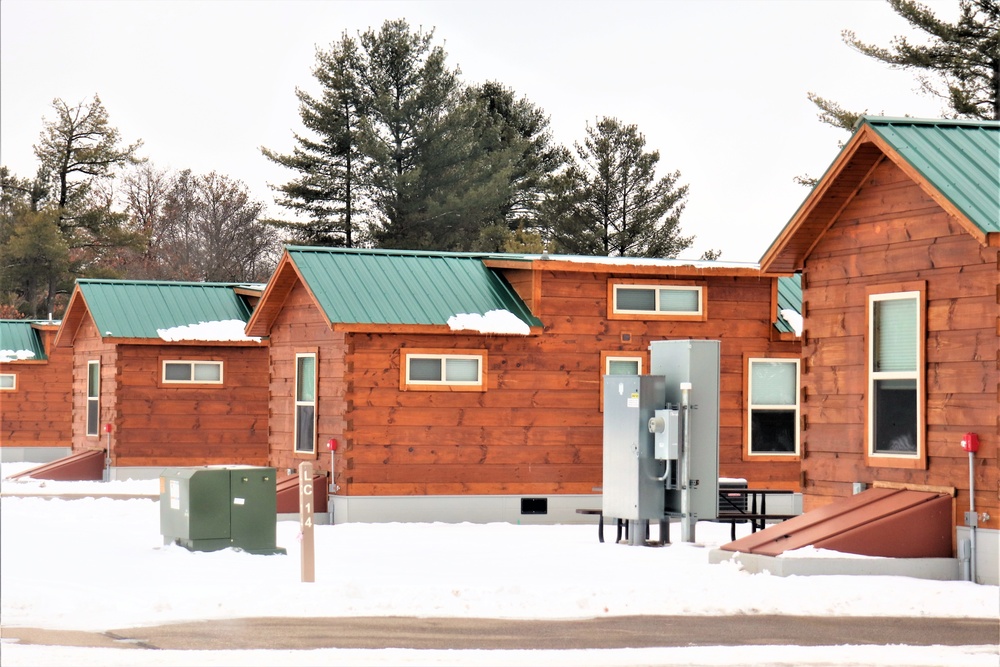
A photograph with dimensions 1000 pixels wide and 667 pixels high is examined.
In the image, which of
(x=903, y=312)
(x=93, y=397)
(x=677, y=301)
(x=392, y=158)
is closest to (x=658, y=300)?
(x=677, y=301)

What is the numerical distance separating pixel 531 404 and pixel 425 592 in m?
9.30

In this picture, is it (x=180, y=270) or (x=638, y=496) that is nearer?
(x=638, y=496)

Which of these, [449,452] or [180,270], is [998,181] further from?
[180,270]

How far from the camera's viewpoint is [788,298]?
23594mm

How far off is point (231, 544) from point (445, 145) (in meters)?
35.6

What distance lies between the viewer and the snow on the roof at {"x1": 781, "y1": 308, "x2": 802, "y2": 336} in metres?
22.7

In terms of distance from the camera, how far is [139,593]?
501 inches

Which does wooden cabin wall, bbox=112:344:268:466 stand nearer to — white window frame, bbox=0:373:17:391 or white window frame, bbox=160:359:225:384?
white window frame, bbox=160:359:225:384

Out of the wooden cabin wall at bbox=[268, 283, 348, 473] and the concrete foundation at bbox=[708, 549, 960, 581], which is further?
the wooden cabin wall at bbox=[268, 283, 348, 473]

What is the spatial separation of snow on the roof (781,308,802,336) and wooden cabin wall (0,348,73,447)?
74.6 feet

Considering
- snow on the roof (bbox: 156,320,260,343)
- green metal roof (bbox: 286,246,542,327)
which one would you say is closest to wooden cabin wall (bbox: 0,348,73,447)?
snow on the roof (bbox: 156,320,260,343)

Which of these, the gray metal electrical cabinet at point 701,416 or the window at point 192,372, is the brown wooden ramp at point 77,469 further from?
the gray metal electrical cabinet at point 701,416

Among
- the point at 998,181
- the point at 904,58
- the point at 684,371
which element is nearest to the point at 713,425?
the point at 684,371

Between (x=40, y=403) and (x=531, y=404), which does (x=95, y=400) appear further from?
(x=531, y=404)
